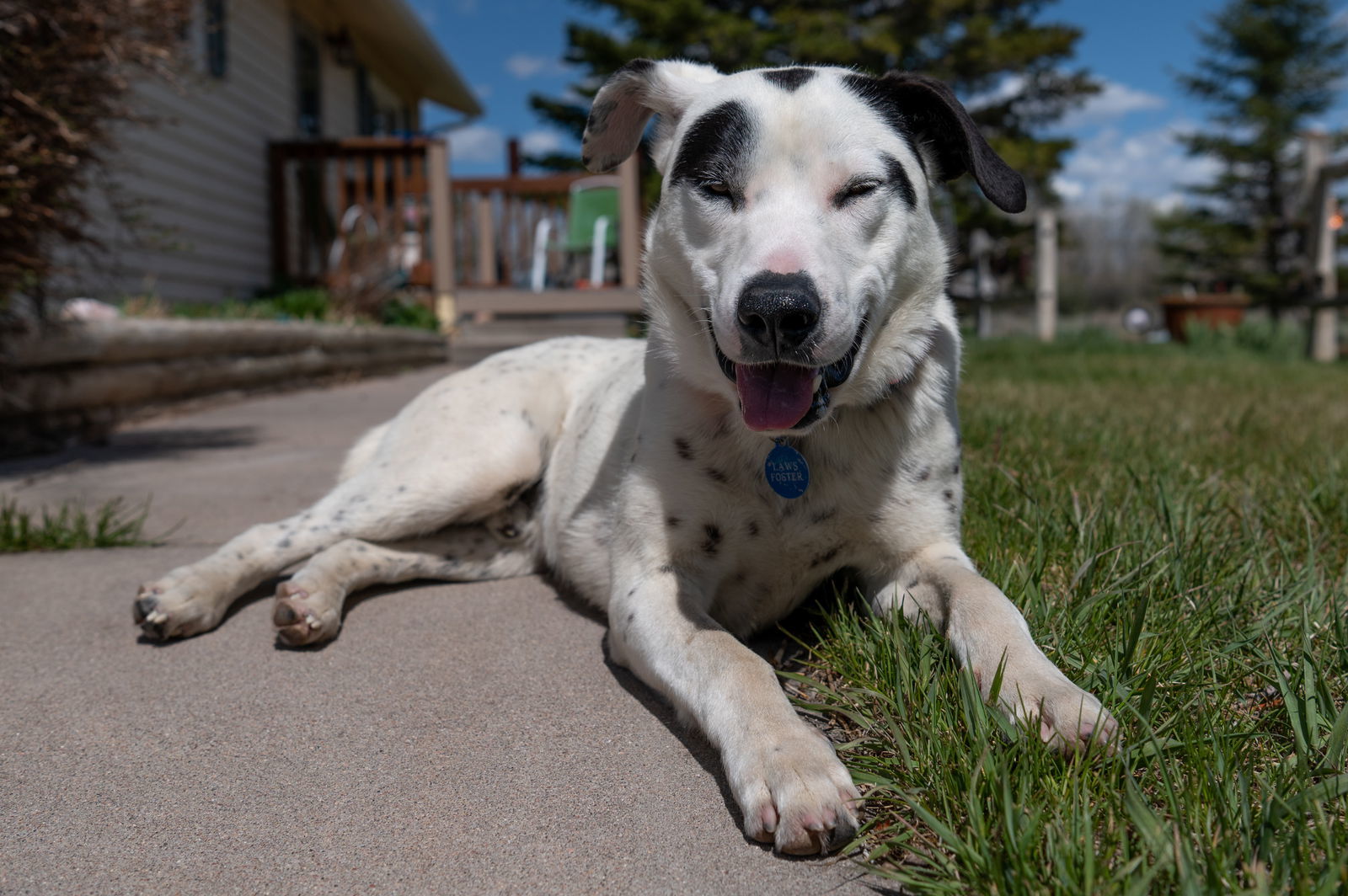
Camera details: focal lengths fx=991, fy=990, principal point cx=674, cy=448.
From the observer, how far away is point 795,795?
1621 mm

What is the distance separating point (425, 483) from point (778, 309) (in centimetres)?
161

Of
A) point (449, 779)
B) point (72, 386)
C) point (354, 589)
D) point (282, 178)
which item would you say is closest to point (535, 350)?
point (354, 589)

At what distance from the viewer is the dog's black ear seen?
91.1 inches

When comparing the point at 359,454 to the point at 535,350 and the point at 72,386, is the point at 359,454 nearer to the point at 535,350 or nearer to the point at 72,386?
the point at 535,350

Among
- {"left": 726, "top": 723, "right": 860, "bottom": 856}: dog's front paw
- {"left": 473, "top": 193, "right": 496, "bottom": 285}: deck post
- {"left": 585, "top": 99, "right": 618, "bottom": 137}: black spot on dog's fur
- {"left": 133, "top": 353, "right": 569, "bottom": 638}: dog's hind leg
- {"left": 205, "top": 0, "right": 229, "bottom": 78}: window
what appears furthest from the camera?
{"left": 473, "top": 193, "right": 496, "bottom": 285}: deck post

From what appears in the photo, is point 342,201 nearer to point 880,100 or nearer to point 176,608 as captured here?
point 176,608

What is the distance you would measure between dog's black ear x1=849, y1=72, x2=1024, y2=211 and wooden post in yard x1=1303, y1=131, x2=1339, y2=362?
11213 millimetres

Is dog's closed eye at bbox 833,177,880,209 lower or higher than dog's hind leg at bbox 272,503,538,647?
higher

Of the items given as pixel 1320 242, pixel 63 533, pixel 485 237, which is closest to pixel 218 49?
pixel 485 237

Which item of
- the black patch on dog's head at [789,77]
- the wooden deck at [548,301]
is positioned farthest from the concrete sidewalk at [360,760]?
the wooden deck at [548,301]

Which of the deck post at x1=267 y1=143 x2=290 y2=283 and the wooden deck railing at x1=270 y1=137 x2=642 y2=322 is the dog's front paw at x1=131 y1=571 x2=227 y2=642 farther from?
the deck post at x1=267 y1=143 x2=290 y2=283

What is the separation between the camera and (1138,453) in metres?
4.28

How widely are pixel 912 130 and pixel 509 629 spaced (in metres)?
1.71

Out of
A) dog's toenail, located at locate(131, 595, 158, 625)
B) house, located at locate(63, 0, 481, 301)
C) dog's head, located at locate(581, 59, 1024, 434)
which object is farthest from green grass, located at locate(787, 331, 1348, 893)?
house, located at locate(63, 0, 481, 301)
